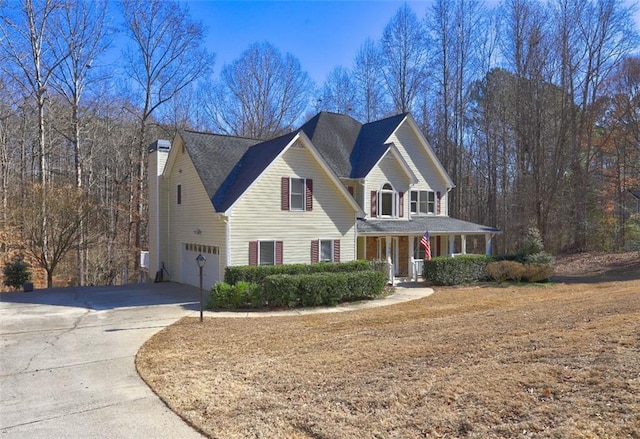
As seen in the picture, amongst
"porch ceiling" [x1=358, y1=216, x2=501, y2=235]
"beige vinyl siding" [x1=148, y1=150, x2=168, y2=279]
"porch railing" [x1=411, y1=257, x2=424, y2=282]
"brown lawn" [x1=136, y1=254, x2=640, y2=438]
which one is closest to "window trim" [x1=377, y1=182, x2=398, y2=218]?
"porch ceiling" [x1=358, y1=216, x2=501, y2=235]

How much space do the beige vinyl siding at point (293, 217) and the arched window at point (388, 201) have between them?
13.4ft

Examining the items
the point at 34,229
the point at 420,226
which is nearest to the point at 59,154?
the point at 34,229

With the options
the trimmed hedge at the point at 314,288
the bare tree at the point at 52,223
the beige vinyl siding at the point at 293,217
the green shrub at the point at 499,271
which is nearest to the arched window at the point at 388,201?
the beige vinyl siding at the point at 293,217

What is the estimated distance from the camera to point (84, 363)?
787 cm

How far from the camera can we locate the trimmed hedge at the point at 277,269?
14.8m

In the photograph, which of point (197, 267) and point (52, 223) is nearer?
point (197, 267)

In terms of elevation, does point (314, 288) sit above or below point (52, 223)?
below

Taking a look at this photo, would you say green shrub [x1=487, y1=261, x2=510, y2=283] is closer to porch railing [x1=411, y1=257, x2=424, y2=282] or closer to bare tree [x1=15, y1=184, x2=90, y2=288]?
porch railing [x1=411, y1=257, x2=424, y2=282]

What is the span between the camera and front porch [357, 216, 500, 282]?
20203 mm

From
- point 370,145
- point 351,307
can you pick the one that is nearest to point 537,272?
point 351,307

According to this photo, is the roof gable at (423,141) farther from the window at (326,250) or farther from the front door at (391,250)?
the window at (326,250)

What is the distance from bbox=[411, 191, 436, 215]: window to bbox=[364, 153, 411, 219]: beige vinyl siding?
1566 millimetres

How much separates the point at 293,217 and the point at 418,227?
7129mm

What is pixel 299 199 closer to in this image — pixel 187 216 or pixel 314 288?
pixel 314 288
